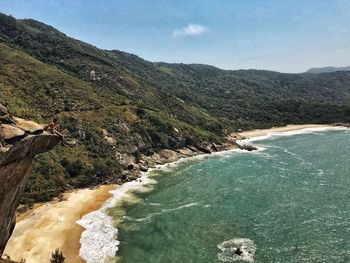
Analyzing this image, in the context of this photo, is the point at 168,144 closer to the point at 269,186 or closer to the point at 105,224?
the point at 269,186

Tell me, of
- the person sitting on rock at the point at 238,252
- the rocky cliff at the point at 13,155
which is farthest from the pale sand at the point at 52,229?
the rocky cliff at the point at 13,155

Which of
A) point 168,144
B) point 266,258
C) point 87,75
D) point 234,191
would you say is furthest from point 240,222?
point 87,75

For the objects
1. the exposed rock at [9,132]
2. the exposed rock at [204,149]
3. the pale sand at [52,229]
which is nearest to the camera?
the exposed rock at [9,132]

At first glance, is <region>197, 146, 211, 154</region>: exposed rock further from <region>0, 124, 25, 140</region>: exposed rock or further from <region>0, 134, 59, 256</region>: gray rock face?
<region>0, 124, 25, 140</region>: exposed rock

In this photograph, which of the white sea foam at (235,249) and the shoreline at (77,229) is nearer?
the white sea foam at (235,249)

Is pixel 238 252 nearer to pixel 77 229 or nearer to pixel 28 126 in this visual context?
pixel 77 229

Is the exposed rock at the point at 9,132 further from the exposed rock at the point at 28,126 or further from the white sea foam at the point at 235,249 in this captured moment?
the white sea foam at the point at 235,249

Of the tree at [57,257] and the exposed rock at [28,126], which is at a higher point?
the exposed rock at [28,126]
